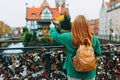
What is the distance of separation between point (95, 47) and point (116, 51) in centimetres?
136

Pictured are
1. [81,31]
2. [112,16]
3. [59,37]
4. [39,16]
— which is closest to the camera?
[81,31]

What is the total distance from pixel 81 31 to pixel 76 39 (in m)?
0.11

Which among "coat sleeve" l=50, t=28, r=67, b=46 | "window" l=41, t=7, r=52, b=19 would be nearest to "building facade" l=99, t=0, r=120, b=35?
"window" l=41, t=7, r=52, b=19

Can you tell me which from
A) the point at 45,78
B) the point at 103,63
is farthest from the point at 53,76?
the point at 103,63

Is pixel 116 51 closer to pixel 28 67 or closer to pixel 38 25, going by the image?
pixel 28 67

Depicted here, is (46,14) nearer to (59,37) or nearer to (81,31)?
(59,37)

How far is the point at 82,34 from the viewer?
3.50 meters

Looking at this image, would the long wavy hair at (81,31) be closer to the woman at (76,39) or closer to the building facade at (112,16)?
the woman at (76,39)

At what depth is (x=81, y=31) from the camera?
3492 mm

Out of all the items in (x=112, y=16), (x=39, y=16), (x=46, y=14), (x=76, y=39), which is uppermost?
(x=46, y=14)

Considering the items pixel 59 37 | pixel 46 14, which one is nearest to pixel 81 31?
pixel 59 37

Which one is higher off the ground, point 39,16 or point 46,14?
point 46,14

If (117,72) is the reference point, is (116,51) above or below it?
above

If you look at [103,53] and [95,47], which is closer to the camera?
[95,47]
